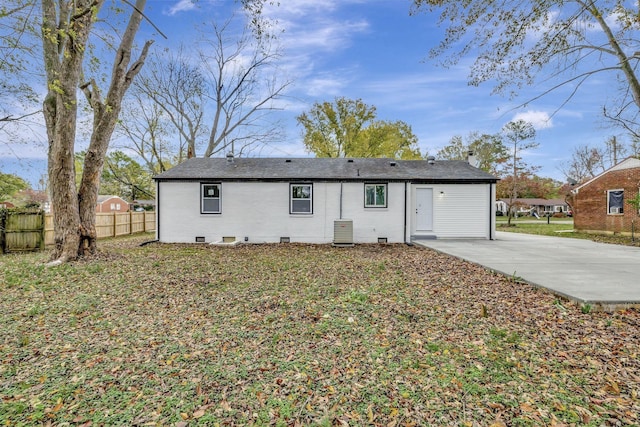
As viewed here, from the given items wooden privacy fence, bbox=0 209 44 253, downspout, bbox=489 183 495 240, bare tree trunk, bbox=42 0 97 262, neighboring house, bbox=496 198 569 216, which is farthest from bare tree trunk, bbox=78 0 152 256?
neighboring house, bbox=496 198 569 216

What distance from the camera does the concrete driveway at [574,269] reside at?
4.50 m

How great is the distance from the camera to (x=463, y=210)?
12.4 meters

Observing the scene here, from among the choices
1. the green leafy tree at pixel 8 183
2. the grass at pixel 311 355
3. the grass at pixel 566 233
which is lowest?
the grass at pixel 311 355

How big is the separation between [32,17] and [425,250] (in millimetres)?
11967

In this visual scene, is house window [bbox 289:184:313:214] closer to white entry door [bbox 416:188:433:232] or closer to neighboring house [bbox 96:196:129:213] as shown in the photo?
white entry door [bbox 416:188:433:232]

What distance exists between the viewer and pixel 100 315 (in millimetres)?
4324

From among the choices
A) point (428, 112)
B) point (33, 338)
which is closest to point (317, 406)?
point (33, 338)

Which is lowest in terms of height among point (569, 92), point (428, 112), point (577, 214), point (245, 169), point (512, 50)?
point (577, 214)

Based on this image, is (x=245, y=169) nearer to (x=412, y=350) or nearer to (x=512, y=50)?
(x=512, y=50)

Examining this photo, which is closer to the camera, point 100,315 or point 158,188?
point 100,315

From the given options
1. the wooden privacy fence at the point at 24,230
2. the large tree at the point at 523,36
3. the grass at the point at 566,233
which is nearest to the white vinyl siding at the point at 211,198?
the wooden privacy fence at the point at 24,230

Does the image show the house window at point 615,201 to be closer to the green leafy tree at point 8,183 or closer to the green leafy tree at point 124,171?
the green leafy tree at point 124,171

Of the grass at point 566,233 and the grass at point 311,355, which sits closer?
the grass at point 311,355

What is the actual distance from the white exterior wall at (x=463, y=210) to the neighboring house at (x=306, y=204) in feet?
0.12
